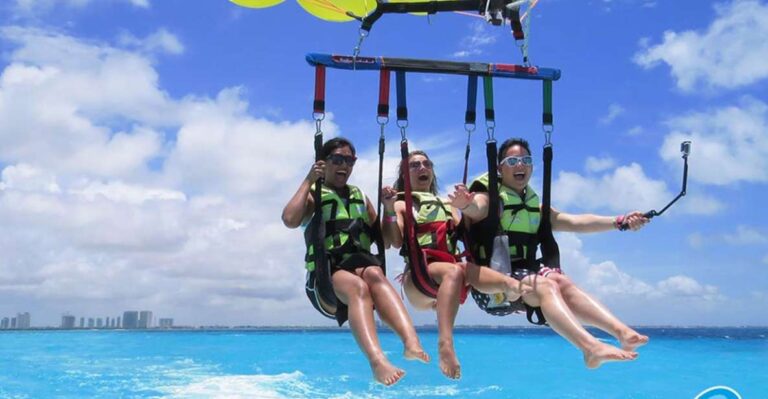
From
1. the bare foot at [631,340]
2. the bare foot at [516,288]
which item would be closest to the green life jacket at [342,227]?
the bare foot at [516,288]

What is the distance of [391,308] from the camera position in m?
4.82

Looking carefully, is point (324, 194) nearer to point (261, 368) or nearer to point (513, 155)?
point (513, 155)

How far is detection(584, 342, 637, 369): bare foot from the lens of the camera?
4184 millimetres

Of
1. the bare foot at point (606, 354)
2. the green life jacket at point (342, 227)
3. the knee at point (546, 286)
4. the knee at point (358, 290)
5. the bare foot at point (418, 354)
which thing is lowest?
the bare foot at point (418, 354)

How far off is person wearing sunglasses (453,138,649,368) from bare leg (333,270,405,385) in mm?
931

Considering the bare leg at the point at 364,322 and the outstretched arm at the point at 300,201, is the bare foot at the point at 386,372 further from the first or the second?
the outstretched arm at the point at 300,201

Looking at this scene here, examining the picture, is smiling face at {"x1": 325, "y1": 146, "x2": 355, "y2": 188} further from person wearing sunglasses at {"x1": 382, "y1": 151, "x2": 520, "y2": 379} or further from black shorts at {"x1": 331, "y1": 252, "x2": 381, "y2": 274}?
black shorts at {"x1": 331, "y1": 252, "x2": 381, "y2": 274}

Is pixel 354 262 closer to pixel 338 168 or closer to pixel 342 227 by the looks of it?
pixel 342 227

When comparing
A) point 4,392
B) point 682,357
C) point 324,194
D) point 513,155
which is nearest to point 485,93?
point 513,155

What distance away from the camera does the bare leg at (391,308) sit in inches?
181

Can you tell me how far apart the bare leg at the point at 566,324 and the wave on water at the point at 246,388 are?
22615 millimetres

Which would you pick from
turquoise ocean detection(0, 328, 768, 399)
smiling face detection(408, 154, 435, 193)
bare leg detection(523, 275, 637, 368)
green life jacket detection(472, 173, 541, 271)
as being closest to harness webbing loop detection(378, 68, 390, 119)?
smiling face detection(408, 154, 435, 193)

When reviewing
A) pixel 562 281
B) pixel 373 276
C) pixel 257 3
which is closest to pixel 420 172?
pixel 373 276

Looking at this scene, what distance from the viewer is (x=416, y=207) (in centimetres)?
567
